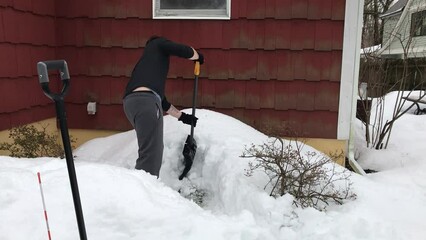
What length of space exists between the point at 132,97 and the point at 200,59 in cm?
86

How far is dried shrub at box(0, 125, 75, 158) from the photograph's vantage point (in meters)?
3.97

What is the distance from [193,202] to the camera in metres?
2.79

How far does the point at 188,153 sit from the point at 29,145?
1629mm

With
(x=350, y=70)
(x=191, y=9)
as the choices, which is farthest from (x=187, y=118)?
(x=350, y=70)

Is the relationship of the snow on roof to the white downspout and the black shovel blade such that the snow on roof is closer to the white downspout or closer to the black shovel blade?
the white downspout

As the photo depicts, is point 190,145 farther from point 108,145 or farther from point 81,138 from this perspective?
point 81,138

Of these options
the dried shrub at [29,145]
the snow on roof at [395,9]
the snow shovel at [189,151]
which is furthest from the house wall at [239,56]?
the snow on roof at [395,9]

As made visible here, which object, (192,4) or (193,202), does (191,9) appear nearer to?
(192,4)

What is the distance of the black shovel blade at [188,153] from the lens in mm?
4000

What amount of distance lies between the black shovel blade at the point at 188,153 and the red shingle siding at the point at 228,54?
96 cm

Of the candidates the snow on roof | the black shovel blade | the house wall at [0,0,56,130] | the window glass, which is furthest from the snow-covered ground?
the snow on roof

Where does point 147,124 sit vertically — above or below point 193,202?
above

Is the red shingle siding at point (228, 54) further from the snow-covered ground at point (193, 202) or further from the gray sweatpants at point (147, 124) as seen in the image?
the gray sweatpants at point (147, 124)

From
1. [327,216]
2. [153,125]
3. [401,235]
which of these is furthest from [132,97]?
[401,235]
